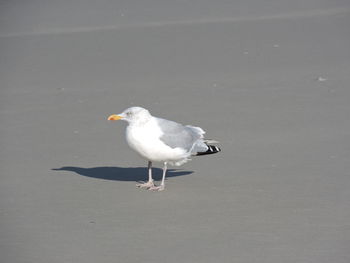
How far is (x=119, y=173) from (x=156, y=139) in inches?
36.1

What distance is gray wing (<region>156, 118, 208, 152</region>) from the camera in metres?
7.75

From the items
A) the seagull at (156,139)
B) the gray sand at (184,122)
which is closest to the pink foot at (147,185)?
the seagull at (156,139)

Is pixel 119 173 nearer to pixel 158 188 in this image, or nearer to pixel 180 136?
pixel 158 188

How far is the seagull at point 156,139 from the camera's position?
7.59 m

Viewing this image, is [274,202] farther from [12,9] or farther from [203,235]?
[12,9]

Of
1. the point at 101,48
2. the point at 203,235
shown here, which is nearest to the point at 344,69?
the point at 101,48

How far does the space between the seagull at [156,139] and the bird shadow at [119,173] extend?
36 cm

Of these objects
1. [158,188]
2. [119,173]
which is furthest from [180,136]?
[119,173]

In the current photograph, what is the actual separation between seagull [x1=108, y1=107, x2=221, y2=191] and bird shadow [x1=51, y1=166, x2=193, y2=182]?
1.17 ft

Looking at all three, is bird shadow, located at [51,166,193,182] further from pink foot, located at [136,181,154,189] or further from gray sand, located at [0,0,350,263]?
pink foot, located at [136,181,154,189]

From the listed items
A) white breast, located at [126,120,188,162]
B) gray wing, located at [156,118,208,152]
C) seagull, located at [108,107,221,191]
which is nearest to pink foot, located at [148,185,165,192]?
seagull, located at [108,107,221,191]

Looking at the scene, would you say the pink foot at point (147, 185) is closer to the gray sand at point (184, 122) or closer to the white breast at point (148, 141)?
the gray sand at point (184, 122)

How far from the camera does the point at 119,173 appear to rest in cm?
838

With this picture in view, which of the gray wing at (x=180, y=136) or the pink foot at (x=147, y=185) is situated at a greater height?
the gray wing at (x=180, y=136)
